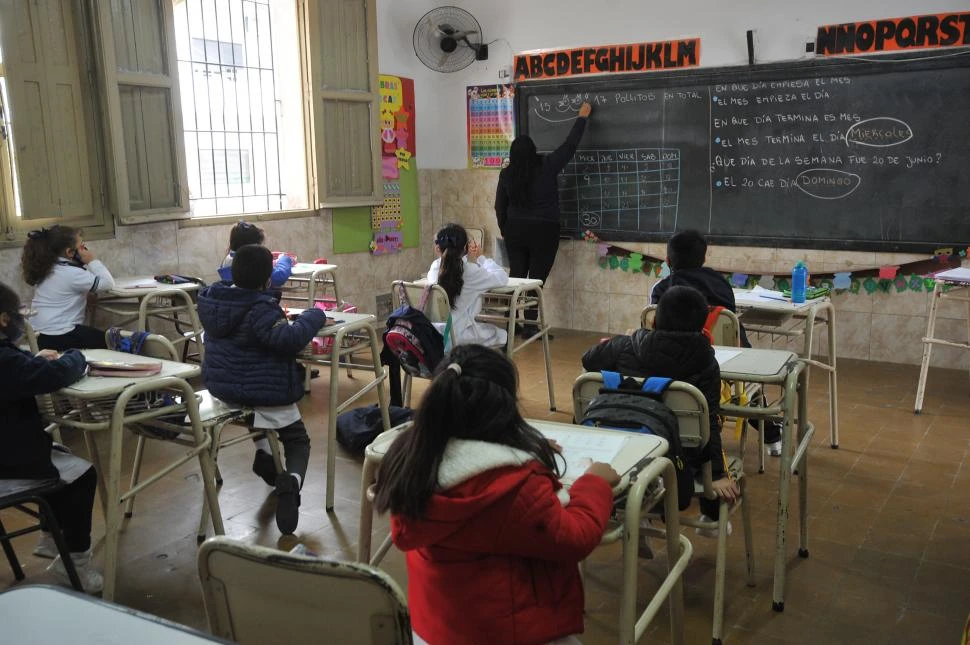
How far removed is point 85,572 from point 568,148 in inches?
183

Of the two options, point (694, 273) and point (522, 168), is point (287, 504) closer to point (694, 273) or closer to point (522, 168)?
point (694, 273)

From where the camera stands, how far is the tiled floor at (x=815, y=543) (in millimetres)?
2533

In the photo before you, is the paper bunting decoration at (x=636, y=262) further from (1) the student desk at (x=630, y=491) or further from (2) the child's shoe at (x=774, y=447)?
(1) the student desk at (x=630, y=491)

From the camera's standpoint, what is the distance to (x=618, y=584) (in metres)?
2.78

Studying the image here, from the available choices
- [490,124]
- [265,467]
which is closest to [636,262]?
[490,124]

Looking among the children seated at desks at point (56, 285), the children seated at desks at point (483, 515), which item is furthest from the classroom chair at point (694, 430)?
the children seated at desks at point (56, 285)

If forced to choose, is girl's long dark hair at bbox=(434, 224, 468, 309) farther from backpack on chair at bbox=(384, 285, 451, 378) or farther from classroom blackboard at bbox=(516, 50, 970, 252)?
classroom blackboard at bbox=(516, 50, 970, 252)

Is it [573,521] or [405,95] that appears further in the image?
[405,95]

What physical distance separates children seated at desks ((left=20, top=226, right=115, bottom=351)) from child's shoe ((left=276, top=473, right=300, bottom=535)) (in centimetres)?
172

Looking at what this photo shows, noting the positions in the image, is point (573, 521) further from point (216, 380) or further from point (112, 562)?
point (216, 380)

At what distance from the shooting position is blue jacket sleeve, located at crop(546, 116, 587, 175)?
252 inches

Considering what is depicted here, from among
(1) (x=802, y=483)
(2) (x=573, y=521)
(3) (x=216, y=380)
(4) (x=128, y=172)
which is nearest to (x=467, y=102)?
(4) (x=128, y=172)

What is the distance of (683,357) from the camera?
240 cm

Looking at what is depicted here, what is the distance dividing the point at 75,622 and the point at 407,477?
1.81 ft
